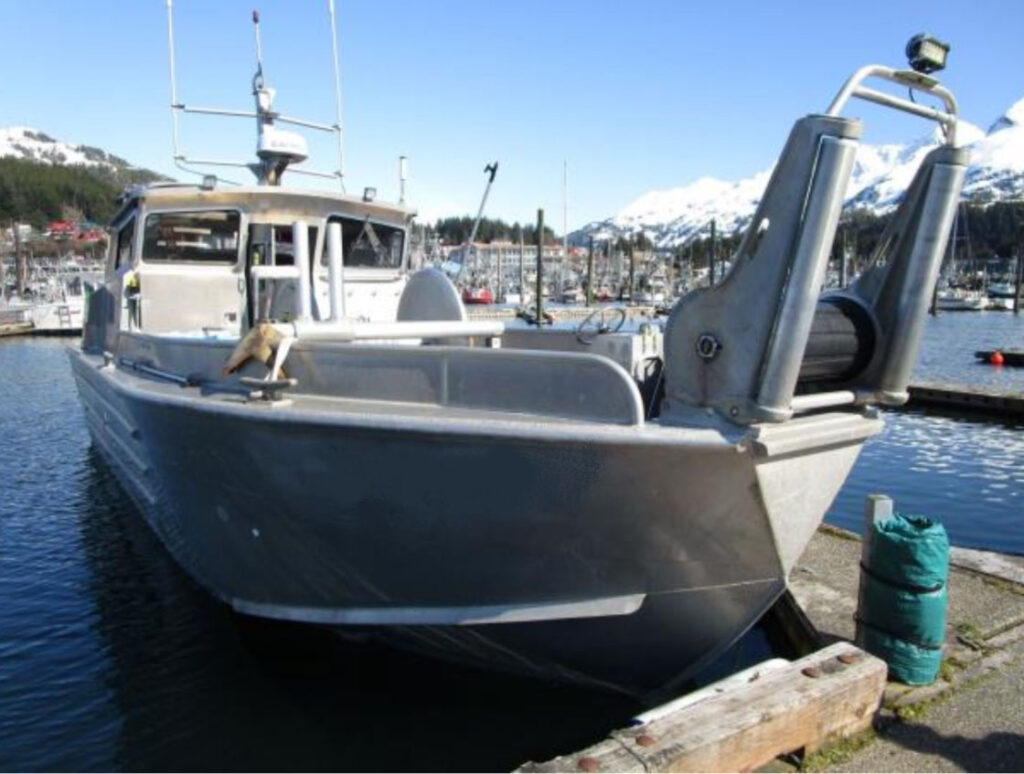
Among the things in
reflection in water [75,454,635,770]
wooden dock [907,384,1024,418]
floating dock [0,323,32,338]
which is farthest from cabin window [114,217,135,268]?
floating dock [0,323,32,338]

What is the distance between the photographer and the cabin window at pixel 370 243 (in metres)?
Result: 8.18

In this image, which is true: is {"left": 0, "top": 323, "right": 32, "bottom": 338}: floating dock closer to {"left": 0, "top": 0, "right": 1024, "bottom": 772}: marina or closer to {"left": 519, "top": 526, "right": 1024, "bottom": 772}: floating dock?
{"left": 0, "top": 0, "right": 1024, "bottom": 772}: marina

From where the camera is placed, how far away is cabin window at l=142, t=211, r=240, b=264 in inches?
Result: 295

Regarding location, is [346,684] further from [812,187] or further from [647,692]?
[812,187]

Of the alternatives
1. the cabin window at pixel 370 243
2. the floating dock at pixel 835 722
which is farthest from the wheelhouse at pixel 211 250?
the floating dock at pixel 835 722

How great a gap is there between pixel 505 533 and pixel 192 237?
5.36 meters

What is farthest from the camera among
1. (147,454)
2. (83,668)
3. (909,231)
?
(147,454)

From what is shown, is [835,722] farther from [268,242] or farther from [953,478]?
[953,478]

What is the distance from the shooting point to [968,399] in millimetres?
17719

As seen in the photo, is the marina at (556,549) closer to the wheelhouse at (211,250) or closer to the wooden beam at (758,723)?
the wooden beam at (758,723)

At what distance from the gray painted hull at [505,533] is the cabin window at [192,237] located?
10.3 ft

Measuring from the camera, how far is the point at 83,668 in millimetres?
5516

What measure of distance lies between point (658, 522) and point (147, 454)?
13.7ft

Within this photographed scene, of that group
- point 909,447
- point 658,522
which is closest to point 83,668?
point 658,522
